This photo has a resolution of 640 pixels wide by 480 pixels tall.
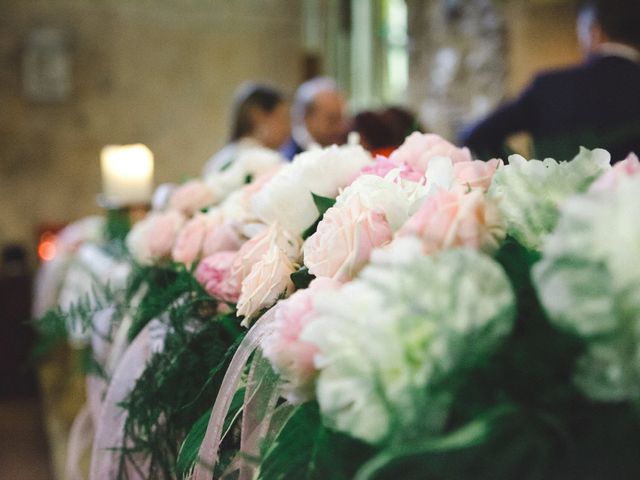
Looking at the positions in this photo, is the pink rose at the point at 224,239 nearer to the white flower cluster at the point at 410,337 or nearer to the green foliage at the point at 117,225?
the white flower cluster at the point at 410,337

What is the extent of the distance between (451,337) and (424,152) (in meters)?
0.49

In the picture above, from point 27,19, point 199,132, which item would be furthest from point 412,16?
point 27,19

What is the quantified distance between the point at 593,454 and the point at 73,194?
670 cm

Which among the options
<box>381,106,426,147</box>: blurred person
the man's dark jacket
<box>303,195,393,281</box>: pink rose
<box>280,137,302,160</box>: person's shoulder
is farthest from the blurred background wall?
<box>303,195,393,281</box>: pink rose

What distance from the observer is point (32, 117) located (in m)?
6.62

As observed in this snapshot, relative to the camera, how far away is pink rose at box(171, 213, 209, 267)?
1.28 meters

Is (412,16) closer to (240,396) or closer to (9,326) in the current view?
(9,326)

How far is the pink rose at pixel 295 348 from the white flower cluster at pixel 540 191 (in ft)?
0.58

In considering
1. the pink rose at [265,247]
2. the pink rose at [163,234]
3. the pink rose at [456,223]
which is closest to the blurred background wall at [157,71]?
the pink rose at [163,234]

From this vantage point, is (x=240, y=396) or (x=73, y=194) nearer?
(x=240, y=396)

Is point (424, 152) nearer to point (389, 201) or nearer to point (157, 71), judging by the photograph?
point (389, 201)

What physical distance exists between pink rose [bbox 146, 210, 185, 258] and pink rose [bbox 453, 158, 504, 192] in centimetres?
78

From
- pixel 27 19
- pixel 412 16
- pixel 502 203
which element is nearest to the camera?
pixel 502 203

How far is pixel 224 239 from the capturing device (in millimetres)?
1231
